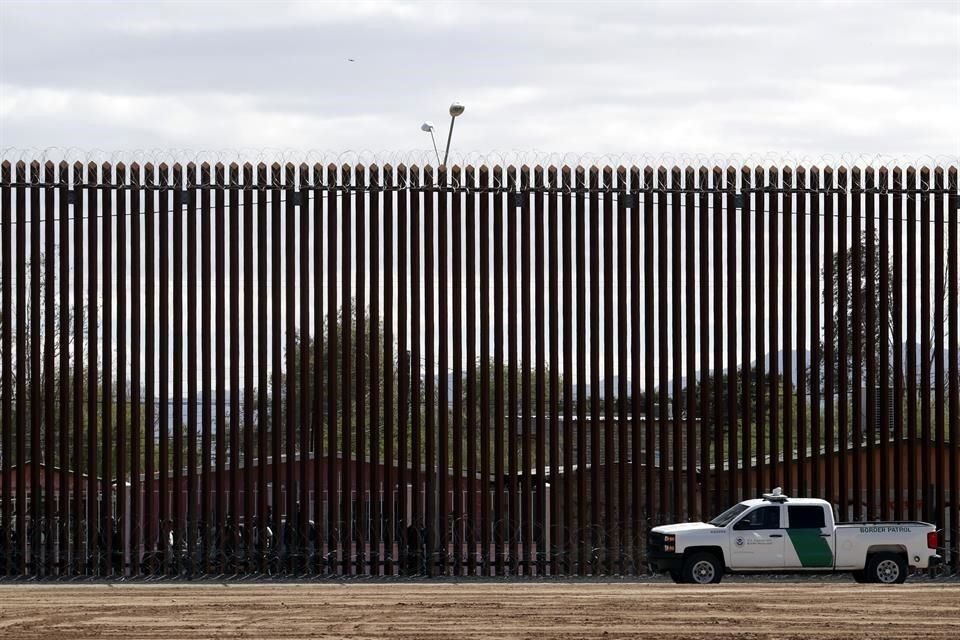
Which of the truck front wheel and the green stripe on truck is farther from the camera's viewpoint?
the green stripe on truck

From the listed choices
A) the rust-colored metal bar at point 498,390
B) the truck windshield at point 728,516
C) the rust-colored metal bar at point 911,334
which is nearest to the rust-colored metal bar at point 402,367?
the rust-colored metal bar at point 498,390

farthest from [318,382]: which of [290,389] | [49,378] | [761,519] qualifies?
[761,519]

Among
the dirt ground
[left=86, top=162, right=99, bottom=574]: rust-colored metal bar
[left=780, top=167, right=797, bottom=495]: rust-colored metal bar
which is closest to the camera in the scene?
the dirt ground

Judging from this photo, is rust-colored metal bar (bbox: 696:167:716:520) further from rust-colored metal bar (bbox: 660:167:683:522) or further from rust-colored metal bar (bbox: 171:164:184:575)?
rust-colored metal bar (bbox: 171:164:184:575)

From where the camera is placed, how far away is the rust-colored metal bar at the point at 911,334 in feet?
75.1

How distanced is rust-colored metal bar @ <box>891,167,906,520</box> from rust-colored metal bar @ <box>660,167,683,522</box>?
311cm

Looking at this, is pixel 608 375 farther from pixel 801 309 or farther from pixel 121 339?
pixel 121 339

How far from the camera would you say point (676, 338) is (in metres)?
22.4

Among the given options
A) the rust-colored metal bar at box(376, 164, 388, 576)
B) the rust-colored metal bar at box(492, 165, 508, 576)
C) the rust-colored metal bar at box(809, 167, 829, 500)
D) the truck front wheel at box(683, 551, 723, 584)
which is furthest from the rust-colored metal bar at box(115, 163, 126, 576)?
the rust-colored metal bar at box(809, 167, 829, 500)

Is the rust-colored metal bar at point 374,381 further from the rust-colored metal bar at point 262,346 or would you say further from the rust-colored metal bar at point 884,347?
the rust-colored metal bar at point 884,347

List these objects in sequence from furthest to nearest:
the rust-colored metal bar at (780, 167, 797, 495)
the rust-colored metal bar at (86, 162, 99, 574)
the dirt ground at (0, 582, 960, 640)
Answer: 1. the rust-colored metal bar at (780, 167, 797, 495)
2. the rust-colored metal bar at (86, 162, 99, 574)
3. the dirt ground at (0, 582, 960, 640)

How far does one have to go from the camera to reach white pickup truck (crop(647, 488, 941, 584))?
2161 centimetres

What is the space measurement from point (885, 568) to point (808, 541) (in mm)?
1097

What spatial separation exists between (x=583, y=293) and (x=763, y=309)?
2.56 metres
